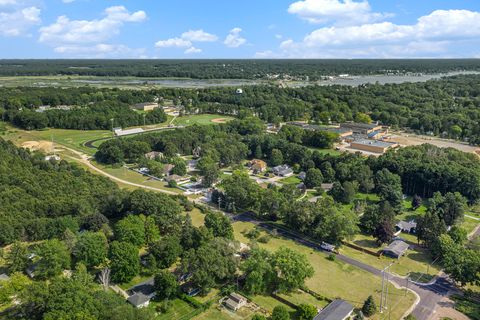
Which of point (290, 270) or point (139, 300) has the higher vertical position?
point (290, 270)

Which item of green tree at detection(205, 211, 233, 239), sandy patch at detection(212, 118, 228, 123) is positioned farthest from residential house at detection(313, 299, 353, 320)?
sandy patch at detection(212, 118, 228, 123)

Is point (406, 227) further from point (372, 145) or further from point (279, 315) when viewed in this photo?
point (372, 145)

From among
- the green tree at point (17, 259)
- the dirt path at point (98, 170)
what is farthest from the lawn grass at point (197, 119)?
the green tree at point (17, 259)

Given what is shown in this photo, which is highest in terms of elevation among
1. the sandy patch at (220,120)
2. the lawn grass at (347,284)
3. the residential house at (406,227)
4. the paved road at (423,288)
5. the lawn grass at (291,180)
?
the sandy patch at (220,120)

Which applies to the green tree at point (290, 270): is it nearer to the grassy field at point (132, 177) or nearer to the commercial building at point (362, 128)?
the grassy field at point (132, 177)

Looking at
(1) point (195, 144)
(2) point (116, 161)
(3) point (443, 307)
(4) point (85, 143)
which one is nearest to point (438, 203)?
(3) point (443, 307)

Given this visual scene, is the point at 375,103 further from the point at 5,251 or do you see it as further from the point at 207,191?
the point at 5,251

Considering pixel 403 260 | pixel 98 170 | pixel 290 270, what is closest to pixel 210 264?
pixel 290 270
